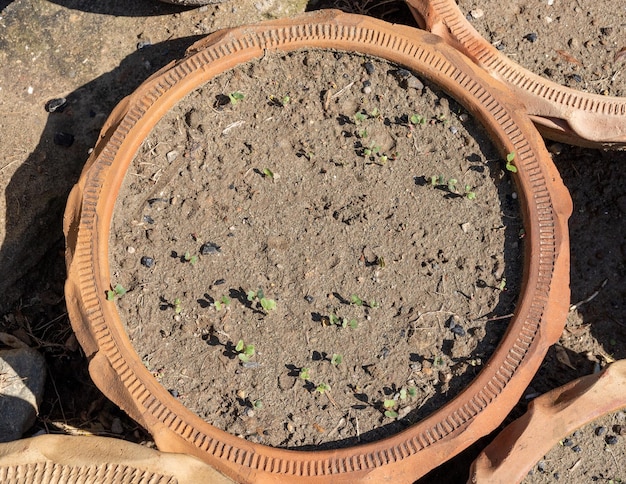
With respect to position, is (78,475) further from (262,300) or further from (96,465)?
A: (262,300)

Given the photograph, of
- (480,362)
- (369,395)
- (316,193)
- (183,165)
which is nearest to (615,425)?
(480,362)

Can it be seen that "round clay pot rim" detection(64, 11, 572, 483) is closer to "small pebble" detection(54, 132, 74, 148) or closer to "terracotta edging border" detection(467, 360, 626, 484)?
"terracotta edging border" detection(467, 360, 626, 484)

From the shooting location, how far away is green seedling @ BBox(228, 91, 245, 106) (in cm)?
229

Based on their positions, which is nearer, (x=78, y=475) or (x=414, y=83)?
(x=78, y=475)

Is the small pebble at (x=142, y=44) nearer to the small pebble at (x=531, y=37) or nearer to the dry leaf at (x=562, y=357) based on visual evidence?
the small pebble at (x=531, y=37)

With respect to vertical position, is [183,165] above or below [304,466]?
above

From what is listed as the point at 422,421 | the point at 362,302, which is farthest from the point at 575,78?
the point at 422,421

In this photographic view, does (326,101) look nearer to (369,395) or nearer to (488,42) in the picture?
(488,42)

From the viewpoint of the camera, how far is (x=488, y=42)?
2477mm

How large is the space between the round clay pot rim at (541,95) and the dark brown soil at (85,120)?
0.19 m

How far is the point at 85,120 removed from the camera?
2.59 meters

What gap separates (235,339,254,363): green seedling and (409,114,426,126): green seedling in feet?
3.03

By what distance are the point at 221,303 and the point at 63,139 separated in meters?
0.93

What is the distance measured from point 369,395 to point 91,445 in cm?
86
